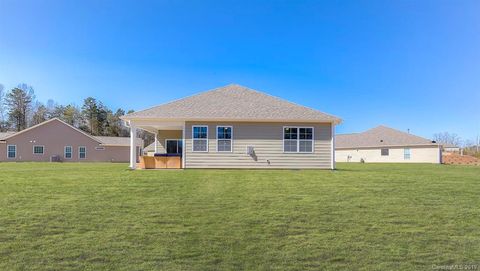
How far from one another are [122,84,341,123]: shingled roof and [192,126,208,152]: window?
25.2 inches

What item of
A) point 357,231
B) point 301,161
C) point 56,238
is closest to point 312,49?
point 301,161

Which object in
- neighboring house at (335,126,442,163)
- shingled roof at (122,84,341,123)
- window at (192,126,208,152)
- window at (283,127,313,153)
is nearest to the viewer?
shingled roof at (122,84,341,123)

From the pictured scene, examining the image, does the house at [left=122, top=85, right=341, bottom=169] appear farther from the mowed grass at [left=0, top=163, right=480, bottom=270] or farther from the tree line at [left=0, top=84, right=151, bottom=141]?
the tree line at [left=0, top=84, right=151, bottom=141]

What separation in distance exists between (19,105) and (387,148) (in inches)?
2189

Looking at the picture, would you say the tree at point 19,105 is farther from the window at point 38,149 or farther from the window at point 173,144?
the window at point 173,144

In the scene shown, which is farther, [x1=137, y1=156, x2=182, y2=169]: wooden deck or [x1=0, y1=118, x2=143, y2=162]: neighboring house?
[x1=0, y1=118, x2=143, y2=162]: neighboring house

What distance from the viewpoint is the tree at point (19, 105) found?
5694cm

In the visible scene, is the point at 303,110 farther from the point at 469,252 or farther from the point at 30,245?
the point at 30,245

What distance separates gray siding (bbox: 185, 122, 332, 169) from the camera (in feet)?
60.6

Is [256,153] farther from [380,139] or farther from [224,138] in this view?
[380,139]

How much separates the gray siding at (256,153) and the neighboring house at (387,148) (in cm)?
2847

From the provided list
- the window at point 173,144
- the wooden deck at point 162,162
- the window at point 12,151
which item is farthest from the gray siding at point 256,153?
the window at point 12,151

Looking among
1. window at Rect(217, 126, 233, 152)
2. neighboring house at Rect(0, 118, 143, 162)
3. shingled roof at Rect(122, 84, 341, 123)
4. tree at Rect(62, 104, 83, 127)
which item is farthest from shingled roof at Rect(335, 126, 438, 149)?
tree at Rect(62, 104, 83, 127)

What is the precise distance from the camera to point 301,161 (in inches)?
733
